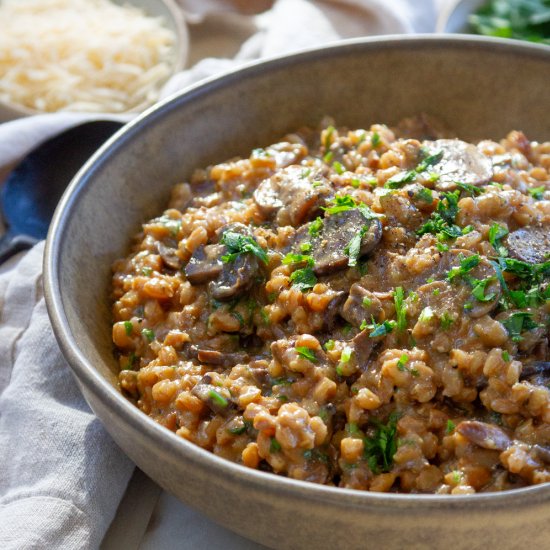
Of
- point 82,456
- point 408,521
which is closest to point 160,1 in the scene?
point 82,456

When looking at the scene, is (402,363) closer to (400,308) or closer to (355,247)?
(400,308)

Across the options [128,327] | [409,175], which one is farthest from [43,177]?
[409,175]

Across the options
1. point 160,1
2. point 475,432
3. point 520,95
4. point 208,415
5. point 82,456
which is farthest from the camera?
point 160,1

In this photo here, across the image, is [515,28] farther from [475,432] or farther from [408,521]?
[408,521]

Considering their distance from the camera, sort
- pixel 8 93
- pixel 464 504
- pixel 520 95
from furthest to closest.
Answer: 1. pixel 8 93
2. pixel 520 95
3. pixel 464 504

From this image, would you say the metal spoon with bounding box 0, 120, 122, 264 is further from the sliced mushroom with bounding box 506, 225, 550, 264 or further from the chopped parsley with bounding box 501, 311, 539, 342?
the chopped parsley with bounding box 501, 311, 539, 342

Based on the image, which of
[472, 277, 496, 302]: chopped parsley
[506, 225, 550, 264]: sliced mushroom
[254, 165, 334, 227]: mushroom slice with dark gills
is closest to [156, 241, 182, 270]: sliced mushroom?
[254, 165, 334, 227]: mushroom slice with dark gills
